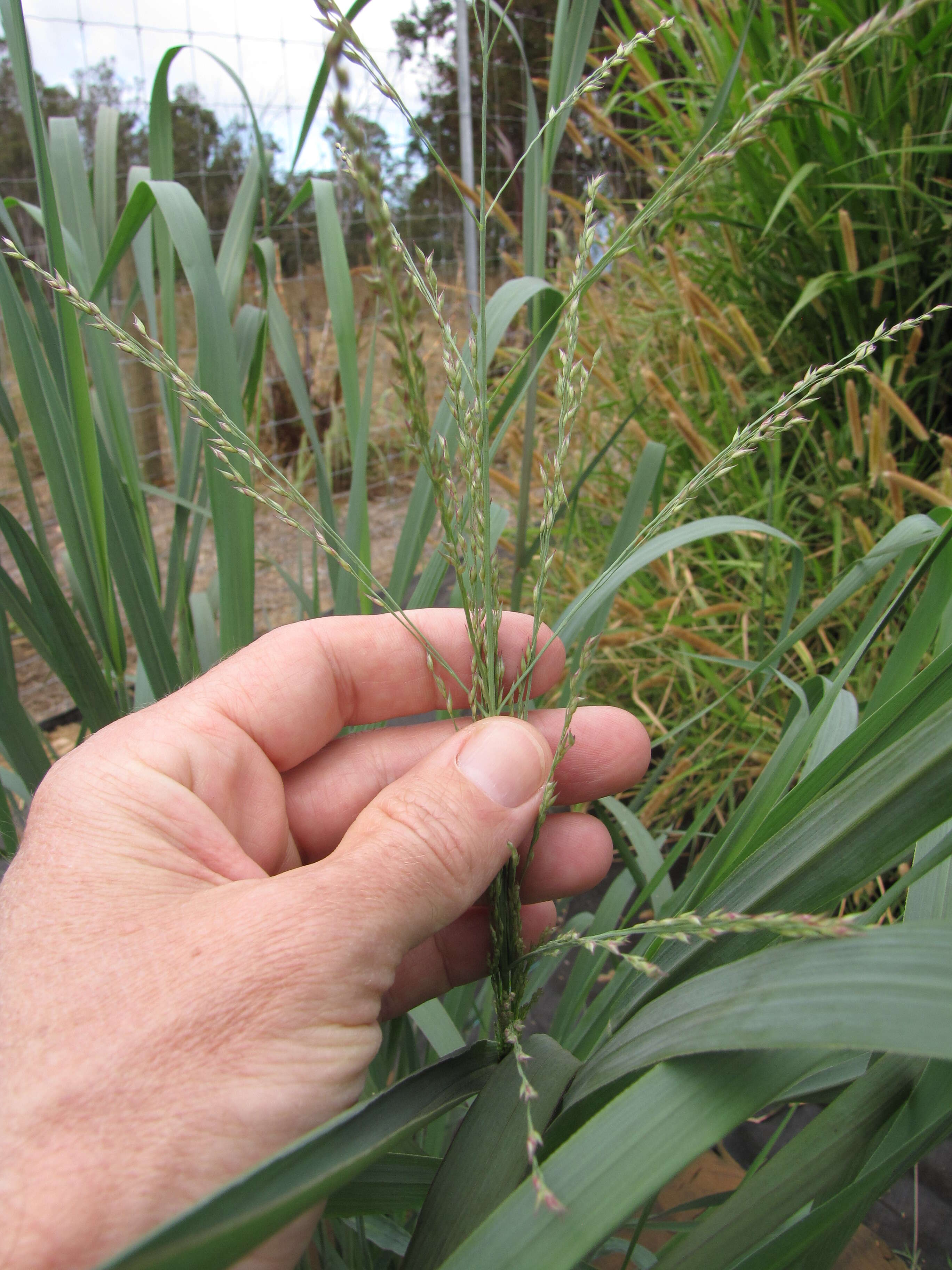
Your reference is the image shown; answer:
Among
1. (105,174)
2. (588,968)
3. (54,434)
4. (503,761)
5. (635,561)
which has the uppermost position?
(105,174)

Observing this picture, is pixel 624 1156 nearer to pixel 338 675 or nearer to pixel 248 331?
pixel 338 675

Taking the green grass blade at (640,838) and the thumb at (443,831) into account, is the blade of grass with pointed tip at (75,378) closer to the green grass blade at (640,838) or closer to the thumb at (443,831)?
the thumb at (443,831)

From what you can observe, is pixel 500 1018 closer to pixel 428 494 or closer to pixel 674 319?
pixel 428 494

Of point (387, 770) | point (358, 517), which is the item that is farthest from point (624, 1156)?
point (358, 517)

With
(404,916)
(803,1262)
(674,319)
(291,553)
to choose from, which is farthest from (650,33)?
(291,553)

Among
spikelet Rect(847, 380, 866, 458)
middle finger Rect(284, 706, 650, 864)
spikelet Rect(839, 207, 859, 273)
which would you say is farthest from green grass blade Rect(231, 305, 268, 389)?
spikelet Rect(839, 207, 859, 273)

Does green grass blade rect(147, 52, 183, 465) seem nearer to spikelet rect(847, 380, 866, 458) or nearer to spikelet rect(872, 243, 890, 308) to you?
spikelet rect(847, 380, 866, 458)
